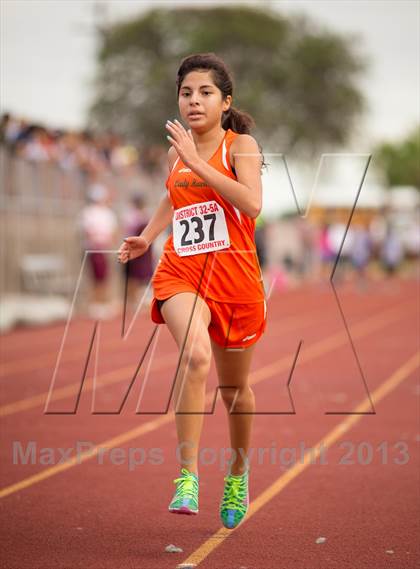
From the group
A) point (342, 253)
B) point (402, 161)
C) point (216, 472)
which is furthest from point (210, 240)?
point (402, 161)

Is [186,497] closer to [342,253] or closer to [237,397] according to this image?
[237,397]

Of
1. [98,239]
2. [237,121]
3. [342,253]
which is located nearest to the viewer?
[237,121]

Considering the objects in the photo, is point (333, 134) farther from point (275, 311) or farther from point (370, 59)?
point (275, 311)

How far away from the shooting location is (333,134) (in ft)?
201

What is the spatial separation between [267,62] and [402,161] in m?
63.5

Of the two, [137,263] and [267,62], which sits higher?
[267,62]

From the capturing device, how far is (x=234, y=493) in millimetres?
4879

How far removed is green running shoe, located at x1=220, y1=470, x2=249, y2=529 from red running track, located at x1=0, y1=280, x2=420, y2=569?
11cm

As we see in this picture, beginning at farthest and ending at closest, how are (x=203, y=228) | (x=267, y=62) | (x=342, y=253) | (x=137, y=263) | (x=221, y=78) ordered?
(x=267, y=62) → (x=342, y=253) → (x=137, y=263) → (x=221, y=78) → (x=203, y=228)

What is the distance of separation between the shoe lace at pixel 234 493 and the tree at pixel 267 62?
54203 mm

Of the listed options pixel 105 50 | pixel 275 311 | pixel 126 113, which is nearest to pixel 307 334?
pixel 275 311

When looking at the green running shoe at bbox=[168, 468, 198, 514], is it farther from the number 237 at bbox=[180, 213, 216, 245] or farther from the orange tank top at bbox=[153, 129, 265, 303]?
the number 237 at bbox=[180, 213, 216, 245]

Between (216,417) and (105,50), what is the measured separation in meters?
54.4

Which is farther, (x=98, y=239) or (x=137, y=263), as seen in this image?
(x=137, y=263)
